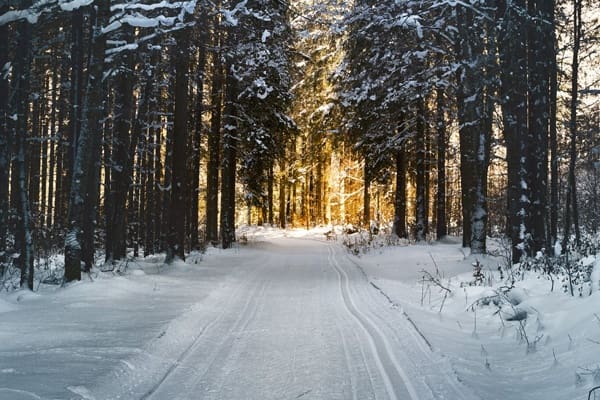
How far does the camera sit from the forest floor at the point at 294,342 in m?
4.22

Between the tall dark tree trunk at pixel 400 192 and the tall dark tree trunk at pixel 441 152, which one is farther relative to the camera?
the tall dark tree trunk at pixel 400 192

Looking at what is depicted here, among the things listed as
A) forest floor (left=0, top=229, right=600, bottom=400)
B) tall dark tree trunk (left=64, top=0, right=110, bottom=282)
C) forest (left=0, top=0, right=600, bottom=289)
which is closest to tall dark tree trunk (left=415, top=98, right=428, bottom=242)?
forest (left=0, top=0, right=600, bottom=289)

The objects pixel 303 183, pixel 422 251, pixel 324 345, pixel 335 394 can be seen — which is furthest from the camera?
pixel 303 183

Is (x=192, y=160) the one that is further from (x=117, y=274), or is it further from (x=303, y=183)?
(x=303, y=183)

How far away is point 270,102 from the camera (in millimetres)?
20672

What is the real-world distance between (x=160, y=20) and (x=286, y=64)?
1220 centimetres

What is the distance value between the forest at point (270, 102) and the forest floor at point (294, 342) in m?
2.70

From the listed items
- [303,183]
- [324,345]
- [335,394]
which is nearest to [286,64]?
[324,345]

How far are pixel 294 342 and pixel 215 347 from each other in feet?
3.18

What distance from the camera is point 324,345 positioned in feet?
18.4

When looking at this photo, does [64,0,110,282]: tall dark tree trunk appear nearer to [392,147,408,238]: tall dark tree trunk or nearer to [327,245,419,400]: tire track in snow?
[327,245,419,400]: tire track in snow

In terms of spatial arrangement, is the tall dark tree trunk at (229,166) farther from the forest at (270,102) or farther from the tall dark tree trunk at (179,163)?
the tall dark tree trunk at (179,163)

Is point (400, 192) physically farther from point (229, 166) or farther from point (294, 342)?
point (294, 342)

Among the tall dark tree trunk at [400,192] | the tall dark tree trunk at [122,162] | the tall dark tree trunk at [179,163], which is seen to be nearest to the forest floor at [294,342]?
the tall dark tree trunk at [179,163]
